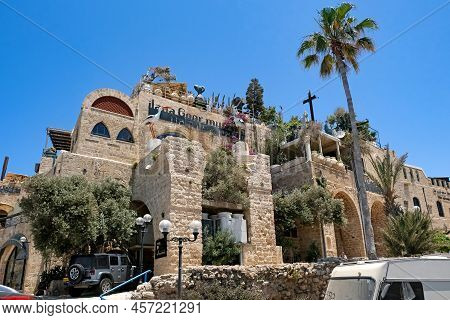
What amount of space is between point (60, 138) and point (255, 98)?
1905 cm

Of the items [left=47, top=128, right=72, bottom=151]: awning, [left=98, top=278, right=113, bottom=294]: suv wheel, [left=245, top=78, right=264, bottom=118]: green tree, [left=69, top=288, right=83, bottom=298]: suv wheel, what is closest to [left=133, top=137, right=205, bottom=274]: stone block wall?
[left=98, top=278, right=113, bottom=294]: suv wheel

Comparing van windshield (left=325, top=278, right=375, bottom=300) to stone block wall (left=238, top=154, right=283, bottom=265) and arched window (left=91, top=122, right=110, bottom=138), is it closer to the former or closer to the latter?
stone block wall (left=238, top=154, right=283, bottom=265)

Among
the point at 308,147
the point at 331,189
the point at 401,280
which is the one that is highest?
the point at 308,147

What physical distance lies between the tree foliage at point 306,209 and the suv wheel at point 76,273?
10.2 m

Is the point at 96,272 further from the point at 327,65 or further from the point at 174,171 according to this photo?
the point at 327,65

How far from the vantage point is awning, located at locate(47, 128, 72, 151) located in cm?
2423

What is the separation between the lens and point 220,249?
51.0ft

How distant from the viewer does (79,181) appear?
15.7 m

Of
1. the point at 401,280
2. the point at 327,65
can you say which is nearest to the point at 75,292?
the point at 401,280

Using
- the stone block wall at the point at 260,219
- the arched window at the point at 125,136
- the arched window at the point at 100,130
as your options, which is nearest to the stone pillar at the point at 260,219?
the stone block wall at the point at 260,219

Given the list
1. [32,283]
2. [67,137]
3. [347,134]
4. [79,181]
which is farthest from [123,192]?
[347,134]

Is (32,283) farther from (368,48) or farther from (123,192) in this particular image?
(368,48)

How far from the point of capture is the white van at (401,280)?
623cm
